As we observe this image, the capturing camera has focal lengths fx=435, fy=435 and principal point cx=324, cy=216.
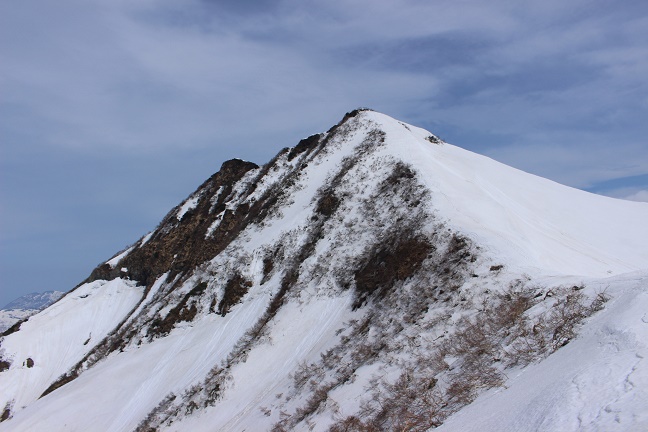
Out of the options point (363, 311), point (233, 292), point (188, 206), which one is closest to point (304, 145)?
point (188, 206)

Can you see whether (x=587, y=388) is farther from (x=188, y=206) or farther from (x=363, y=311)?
(x=188, y=206)

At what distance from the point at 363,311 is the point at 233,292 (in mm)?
10399

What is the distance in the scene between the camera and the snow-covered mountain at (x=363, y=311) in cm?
760

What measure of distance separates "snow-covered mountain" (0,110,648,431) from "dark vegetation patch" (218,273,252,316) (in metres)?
0.13

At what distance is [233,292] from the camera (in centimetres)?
2592

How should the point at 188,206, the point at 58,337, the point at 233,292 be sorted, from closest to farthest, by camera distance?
1. the point at 233,292
2. the point at 58,337
3. the point at 188,206

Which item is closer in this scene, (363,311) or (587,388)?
(587,388)

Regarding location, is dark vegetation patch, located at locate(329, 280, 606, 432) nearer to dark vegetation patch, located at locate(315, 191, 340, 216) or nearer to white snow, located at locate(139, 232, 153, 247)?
dark vegetation patch, located at locate(315, 191, 340, 216)

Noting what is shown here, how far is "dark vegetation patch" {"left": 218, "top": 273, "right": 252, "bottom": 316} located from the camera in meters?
25.4

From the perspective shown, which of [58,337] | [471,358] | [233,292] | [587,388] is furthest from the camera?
[58,337]

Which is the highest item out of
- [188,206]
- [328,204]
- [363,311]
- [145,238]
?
[188,206]

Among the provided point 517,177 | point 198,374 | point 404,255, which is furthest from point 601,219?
point 198,374

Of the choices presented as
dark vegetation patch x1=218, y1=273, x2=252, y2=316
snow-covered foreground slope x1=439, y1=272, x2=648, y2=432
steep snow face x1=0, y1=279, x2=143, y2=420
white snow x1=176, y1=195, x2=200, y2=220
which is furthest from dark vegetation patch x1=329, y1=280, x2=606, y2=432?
white snow x1=176, y1=195, x2=200, y2=220

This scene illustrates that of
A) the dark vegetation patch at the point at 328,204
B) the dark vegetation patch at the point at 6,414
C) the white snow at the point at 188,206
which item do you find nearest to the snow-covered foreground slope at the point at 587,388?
the dark vegetation patch at the point at 328,204
